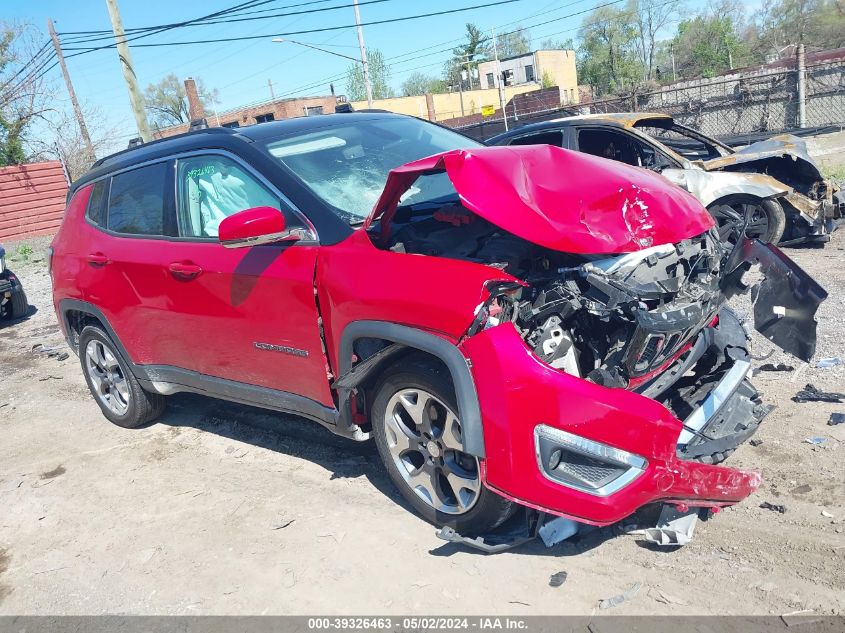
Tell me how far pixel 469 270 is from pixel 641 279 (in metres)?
0.77

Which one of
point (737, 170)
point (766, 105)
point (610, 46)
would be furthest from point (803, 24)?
point (737, 170)

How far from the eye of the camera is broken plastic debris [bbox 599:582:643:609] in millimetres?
2688

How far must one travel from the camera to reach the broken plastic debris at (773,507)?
313cm

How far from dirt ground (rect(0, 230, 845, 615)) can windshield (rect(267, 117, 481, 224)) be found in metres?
1.61

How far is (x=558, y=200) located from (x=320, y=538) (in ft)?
6.73

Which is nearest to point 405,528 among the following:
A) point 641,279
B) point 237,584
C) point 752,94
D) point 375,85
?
point 237,584

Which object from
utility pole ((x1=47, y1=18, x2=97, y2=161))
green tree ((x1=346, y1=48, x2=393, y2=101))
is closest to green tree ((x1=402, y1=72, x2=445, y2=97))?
green tree ((x1=346, y1=48, x2=393, y2=101))

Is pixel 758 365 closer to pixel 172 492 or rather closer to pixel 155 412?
pixel 172 492

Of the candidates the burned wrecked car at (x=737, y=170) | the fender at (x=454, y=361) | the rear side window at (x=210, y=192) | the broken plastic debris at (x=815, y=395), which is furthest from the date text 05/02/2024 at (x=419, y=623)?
the burned wrecked car at (x=737, y=170)

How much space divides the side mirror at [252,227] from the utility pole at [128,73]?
48.1ft

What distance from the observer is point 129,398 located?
5.11 metres

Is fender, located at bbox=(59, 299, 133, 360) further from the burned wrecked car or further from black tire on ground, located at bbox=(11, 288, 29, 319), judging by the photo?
black tire on ground, located at bbox=(11, 288, 29, 319)

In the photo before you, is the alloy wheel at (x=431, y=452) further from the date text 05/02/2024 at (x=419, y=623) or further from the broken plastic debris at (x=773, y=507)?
the broken plastic debris at (x=773, y=507)

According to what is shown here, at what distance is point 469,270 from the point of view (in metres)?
2.92
